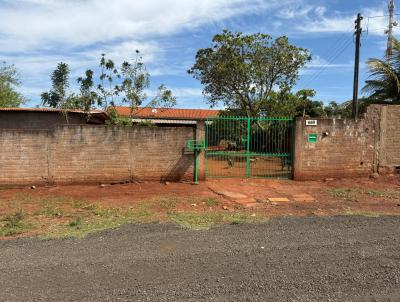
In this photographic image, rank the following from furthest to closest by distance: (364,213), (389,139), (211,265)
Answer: (389,139) < (364,213) < (211,265)

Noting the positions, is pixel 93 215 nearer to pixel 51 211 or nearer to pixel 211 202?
pixel 51 211

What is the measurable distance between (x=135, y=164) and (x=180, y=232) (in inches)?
201

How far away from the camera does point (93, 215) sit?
7.96 metres

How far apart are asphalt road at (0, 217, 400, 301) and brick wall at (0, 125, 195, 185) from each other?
4.63 m

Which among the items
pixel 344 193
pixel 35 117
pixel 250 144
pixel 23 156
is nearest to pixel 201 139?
pixel 250 144

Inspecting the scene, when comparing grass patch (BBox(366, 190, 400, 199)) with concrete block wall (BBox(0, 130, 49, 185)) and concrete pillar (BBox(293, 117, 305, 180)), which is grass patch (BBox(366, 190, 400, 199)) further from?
concrete block wall (BBox(0, 130, 49, 185))

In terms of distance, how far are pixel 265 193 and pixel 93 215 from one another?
445cm

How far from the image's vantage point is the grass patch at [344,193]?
969 centimetres

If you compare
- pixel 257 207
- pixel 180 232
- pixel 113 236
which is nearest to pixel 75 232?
pixel 113 236

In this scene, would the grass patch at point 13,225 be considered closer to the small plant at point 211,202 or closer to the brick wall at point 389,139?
the small plant at point 211,202

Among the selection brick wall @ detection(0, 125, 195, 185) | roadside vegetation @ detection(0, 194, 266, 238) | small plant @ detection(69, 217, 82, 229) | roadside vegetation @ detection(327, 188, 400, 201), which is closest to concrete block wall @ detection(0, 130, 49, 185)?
brick wall @ detection(0, 125, 195, 185)

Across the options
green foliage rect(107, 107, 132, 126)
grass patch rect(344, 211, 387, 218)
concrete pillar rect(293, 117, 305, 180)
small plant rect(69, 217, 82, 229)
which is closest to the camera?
small plant rect(69, 217, 82, 229)

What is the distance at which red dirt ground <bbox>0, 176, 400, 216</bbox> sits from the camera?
8477 mm

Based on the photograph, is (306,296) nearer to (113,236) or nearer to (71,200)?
(113,236)
